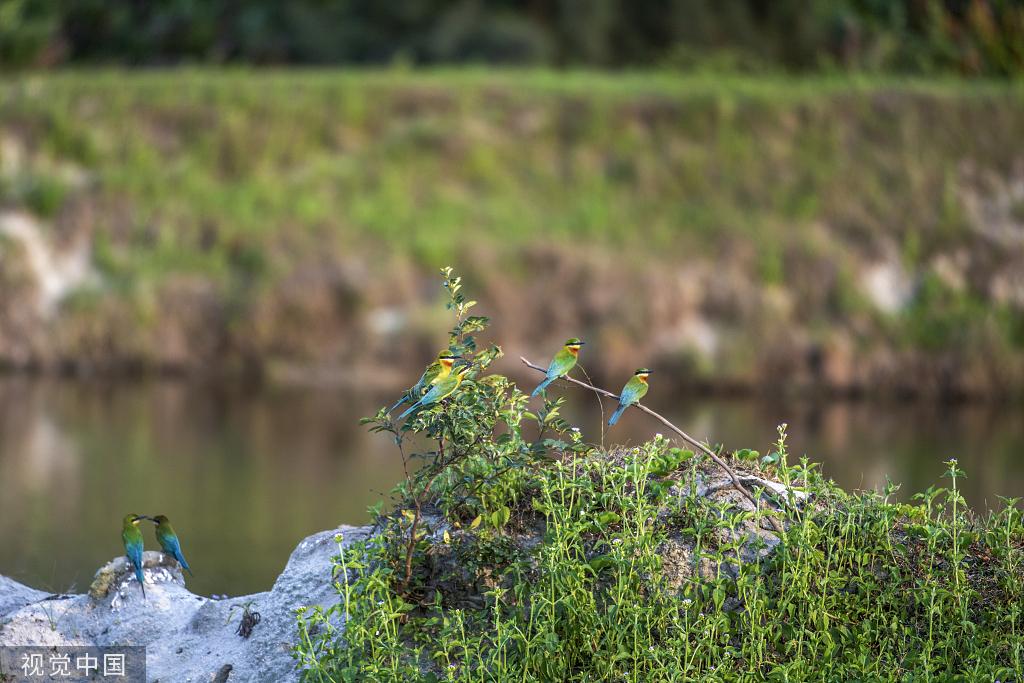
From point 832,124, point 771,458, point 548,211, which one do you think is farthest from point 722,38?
point 771,458

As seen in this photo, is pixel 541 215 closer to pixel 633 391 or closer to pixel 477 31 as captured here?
pixel 477 31

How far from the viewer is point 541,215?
1495 centimetres

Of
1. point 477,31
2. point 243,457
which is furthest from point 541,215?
point 477,31

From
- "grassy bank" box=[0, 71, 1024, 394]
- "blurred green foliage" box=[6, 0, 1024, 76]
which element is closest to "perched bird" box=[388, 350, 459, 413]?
"grassy bank" box=[0, 71, 1024, 394]

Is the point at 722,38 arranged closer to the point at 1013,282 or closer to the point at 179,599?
the point at 1013,282

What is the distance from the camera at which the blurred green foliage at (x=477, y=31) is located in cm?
2122

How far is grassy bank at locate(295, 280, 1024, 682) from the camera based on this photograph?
4.15 metres

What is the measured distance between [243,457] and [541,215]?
621cm

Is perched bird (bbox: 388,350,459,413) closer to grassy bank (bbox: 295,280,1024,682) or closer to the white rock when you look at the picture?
grassy bank (bbox: 295,280,1024,682)

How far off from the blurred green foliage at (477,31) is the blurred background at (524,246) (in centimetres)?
374

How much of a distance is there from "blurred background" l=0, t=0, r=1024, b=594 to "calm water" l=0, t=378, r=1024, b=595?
0.28 ft

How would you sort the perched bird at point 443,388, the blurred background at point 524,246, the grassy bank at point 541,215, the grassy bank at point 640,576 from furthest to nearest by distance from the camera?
the grassy bank at point 541,215
the blurred background at point 524,246
the perched bird at point 443,388
the grassy bank at point 640,576
